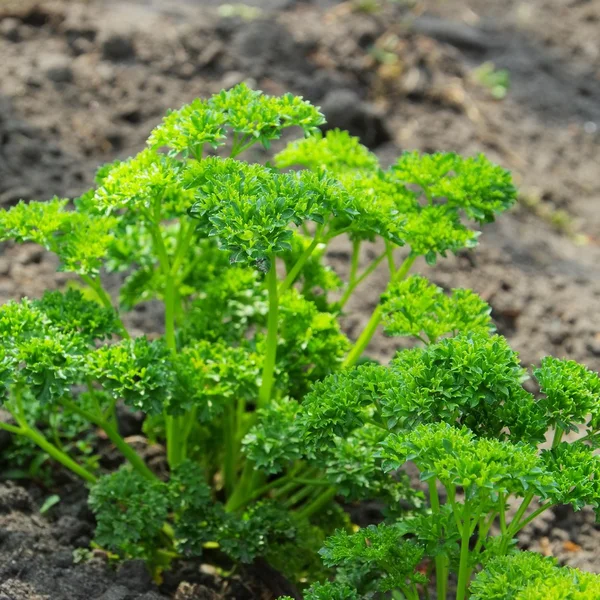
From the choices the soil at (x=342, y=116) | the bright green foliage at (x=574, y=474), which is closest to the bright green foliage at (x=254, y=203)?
the bright green foliage at (x=574, y=474)

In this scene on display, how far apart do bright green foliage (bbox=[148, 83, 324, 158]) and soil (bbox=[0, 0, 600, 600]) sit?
1.31 metres

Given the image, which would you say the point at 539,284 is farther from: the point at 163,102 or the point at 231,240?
the point at 231,240

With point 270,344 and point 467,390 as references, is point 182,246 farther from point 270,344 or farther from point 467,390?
point 467,390

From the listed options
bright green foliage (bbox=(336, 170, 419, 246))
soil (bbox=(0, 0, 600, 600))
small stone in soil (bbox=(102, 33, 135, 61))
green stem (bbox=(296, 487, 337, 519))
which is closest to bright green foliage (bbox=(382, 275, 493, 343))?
bright green foliage (bbox=(336, 170, 419, 246))

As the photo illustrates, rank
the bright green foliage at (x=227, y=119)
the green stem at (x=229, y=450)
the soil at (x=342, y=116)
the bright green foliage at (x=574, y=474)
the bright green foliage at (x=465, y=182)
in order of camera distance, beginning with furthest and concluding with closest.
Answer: the soil at (x=342, y=116) < the green stem at (x=229, y=450) < the bright green foliage at (x=465, y=182) < the bright green foliage at (x=227, y=119) < the bright green foliage at (x=574, y=474)

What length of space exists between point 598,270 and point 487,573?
10.6 ft

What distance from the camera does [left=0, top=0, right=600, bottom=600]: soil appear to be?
3.25 m

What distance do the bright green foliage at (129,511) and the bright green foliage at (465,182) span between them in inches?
48.7

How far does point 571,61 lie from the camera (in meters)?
7.32

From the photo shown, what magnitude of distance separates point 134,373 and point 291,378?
571mm

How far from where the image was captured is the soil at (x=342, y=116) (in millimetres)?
3250

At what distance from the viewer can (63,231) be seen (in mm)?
2799

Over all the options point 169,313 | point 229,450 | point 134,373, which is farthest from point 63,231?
point 229,450

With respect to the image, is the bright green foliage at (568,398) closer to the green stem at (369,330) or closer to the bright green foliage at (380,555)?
the bright green foliage at (380,555)
